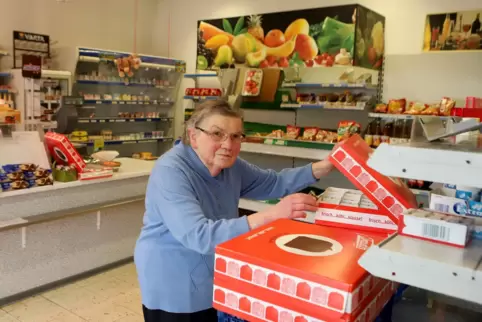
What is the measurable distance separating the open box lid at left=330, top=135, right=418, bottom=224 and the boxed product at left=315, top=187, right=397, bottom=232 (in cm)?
3

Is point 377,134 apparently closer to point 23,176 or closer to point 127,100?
point 23,176

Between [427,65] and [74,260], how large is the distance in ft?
14.5

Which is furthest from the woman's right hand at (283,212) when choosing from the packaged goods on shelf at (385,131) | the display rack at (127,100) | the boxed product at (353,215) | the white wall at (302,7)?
the display rack at (127,100)

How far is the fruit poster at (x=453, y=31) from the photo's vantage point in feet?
16.1

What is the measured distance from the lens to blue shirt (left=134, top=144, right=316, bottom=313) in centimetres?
163

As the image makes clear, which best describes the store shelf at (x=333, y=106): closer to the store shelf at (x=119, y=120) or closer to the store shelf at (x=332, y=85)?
the store shelf at (x=332, y=85)

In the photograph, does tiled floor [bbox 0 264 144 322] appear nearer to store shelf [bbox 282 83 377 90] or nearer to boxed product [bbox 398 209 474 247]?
boxed product [bbox 398 209 474 247]

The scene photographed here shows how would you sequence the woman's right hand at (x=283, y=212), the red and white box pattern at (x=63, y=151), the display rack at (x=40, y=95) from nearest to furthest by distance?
1. the woman's right hand at (x=283, y=212)
2. the red and white box pattern at (x=63, y=151)
3. the display rack at (x=40, y=95)

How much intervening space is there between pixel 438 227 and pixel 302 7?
6.35 metres

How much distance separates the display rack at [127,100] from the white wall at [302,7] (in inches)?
27.1

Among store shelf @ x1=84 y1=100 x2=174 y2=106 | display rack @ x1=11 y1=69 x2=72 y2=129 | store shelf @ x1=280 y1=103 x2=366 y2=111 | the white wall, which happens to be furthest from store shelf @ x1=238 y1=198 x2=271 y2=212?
store shelf @ x1=84 y1=100 x2=174 y2=106

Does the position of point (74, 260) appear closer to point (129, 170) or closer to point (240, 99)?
point (129, 170)

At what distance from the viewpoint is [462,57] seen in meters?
5.28

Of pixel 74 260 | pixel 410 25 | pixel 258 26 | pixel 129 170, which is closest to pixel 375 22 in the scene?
pixel 410 25
